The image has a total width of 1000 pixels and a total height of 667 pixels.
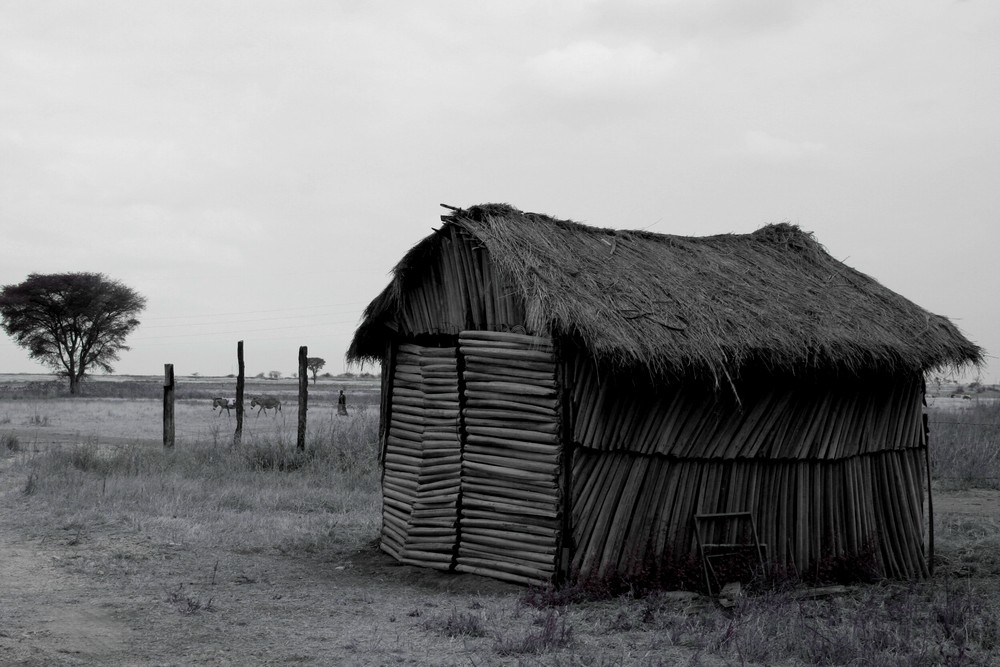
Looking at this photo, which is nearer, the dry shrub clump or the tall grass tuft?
the dry shrub clump

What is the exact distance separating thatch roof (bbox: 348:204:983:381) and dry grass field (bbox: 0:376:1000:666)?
2.07 meters

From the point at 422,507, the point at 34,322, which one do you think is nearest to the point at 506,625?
the point at 422,507

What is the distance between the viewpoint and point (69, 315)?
47.4 m

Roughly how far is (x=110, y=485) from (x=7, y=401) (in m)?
28.5

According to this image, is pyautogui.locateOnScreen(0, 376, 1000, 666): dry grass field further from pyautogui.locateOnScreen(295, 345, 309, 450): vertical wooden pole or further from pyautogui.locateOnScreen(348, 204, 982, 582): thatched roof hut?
pyautogui.locateOnScreen(295, 345, 309, 450): vertical wooden pole

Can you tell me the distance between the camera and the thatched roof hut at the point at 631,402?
8.09 meters

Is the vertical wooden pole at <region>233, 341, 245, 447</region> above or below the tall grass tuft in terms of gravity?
above

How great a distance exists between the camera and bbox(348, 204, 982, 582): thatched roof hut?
8.09m

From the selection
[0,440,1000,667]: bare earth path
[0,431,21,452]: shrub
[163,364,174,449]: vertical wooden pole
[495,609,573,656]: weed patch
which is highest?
[163,364,174,449]: vertical wooden pole

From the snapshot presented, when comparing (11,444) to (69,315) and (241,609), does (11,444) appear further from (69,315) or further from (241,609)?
(69,315)

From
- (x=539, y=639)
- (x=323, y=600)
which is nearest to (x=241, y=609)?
(x=323, y=600)

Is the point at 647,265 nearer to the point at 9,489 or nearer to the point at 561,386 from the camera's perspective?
the point at 561,386

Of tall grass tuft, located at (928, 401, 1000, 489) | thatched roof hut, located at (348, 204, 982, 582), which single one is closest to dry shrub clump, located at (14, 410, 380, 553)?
thatched roof hut, located at (348, 204, 982, 582)

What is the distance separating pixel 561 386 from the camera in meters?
8.16
